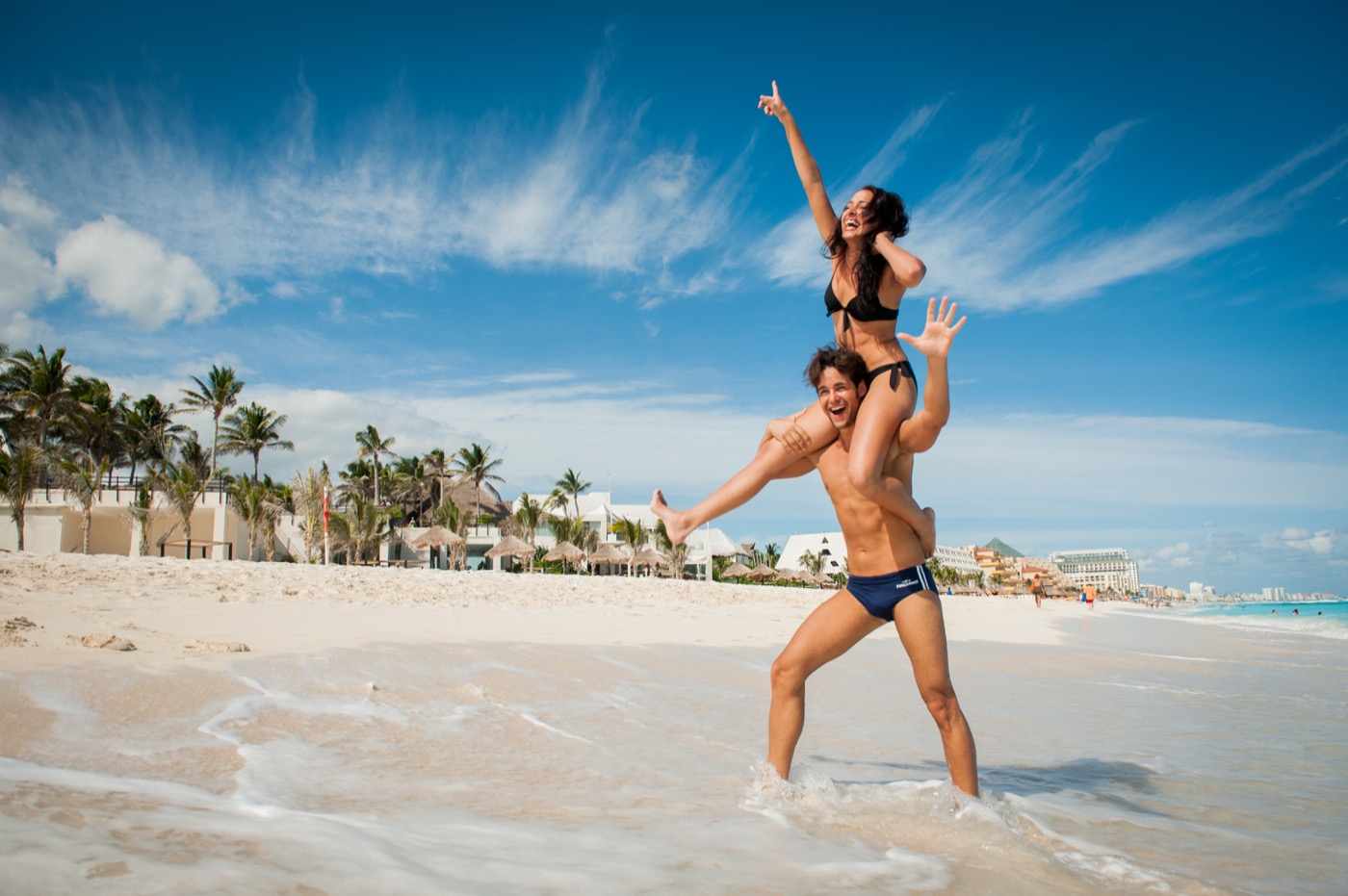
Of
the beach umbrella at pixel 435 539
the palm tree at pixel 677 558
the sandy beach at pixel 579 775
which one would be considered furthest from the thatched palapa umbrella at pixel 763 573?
the sandy beach at pixel 579 775

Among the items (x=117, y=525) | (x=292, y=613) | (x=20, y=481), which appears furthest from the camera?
(x=117, y=525)

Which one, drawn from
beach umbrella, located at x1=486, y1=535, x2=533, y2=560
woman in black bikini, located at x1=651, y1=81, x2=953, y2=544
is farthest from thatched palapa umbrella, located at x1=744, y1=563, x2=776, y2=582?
woman in black bikini, located at x1=651, y1=81, x2=953, y2=544

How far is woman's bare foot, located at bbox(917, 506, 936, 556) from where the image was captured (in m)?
3.28

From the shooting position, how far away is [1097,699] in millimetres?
7871

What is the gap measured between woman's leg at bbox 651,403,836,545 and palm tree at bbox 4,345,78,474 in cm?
5435

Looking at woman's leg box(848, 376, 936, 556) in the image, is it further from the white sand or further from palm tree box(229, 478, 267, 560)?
palm tree box(229, 478, 267, 560)

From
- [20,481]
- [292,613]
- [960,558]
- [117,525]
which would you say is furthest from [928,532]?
[960,558]

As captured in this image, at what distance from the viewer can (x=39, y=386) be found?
4488 centimetres

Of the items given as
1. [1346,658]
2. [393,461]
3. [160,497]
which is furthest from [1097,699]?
[393,461]

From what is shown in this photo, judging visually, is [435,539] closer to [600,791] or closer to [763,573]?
[763,573]

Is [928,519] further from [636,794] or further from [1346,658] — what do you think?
[1346,658]

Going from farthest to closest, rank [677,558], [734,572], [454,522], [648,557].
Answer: [734,572], [648,557], [677,558], [454,522]

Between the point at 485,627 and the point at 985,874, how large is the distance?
931cm

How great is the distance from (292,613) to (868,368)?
31.0 ft
